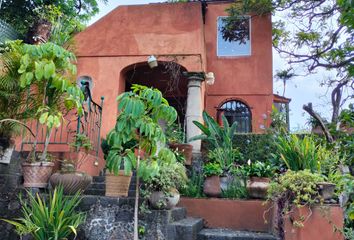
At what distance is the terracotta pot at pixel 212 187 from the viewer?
21.2 feet

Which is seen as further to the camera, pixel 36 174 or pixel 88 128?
pixel 88 128

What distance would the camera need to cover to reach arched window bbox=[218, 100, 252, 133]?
1112cm

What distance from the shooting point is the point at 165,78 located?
10.6 m

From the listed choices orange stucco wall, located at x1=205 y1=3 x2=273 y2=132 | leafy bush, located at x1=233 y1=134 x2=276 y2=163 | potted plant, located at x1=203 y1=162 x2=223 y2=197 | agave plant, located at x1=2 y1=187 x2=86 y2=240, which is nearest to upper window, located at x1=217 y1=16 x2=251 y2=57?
orange stucco wall, located at x1=205 y1=3 x2=273 y2=132

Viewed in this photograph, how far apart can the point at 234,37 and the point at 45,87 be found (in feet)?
25.6

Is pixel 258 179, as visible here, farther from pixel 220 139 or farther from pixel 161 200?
pixel 161 200

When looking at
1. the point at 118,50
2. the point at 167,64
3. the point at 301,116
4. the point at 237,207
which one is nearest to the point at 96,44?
the point at 118,50

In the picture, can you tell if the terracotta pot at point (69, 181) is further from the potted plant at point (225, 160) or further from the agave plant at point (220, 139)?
the agave plant at point (220, 139)

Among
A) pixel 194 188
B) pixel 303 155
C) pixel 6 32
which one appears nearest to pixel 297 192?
pixel 303 155

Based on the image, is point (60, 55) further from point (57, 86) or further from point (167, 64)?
point (167, 64)

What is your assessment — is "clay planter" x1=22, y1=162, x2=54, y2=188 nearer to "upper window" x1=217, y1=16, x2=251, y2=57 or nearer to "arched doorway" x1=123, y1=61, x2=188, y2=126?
"arched doorway" x1=123, y1=61, x2=188, y2=126

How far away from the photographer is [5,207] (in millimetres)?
5312

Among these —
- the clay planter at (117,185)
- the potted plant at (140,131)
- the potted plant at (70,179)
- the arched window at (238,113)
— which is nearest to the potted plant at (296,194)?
the potted plant at (140,131)

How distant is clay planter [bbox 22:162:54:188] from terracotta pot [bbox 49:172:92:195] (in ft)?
0.80
